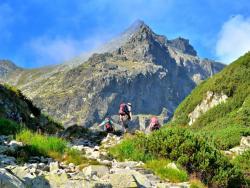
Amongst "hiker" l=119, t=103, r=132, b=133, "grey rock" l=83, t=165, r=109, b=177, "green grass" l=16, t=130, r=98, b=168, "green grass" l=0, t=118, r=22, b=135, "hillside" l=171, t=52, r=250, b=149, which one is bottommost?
"grey rock" l=83, t=165, r=109, b=177

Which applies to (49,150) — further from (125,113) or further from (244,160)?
(244,160)

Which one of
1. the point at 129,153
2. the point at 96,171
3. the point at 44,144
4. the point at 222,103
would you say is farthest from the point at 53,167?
the point at 222,103

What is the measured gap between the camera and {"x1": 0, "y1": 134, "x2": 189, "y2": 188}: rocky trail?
813 centimetres

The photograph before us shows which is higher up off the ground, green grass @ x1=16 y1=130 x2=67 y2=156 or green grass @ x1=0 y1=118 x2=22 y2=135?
green grass @ x1=0 y1=118 x2=22 y2=135

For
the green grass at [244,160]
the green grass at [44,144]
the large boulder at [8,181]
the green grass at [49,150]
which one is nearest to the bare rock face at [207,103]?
the green grass at [244,160]

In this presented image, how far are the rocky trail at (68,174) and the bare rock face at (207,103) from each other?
63.3 meters

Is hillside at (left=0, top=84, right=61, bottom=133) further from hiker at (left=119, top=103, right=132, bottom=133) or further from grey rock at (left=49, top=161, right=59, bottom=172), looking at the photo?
grey rock at (left=49, top=161, right=59, bottom=172)


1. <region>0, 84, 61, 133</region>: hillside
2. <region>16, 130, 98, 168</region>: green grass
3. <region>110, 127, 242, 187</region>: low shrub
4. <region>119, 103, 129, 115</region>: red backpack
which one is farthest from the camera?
Answer: <region>0, 84, 61, 133</region>: hillside

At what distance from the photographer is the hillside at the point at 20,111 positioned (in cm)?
2736

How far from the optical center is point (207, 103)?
77.9 m

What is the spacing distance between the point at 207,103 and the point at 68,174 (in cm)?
7006

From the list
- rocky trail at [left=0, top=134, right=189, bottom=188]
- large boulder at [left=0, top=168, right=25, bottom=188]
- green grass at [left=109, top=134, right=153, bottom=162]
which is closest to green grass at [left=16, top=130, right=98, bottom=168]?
rocky trail at [left=0, top=134, right=189, bottom=188]

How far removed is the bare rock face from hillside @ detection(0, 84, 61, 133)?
44.6 metres

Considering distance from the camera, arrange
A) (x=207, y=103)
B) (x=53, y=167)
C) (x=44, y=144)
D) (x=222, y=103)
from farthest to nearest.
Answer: (x=207, y=103) → (x=222, y=103) → (x=44, y=144) → (x=53, y=167)
